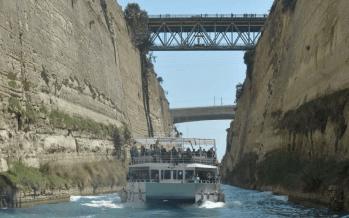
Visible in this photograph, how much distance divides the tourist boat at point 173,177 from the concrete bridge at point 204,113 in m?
79.0

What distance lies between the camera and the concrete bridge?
358 ft

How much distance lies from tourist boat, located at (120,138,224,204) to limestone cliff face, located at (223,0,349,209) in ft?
12.8

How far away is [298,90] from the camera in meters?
33.2

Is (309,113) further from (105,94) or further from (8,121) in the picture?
(105,94)

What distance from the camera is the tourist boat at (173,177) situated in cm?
2577

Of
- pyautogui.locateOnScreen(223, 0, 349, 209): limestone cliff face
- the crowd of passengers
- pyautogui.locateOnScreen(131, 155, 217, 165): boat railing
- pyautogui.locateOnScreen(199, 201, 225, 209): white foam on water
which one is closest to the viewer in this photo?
pyautogui.locateOnScreen(223, 0, 349, 209): limestone cliff face

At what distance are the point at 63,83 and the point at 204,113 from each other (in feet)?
247

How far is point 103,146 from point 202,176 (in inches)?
580

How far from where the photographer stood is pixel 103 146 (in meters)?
41.5

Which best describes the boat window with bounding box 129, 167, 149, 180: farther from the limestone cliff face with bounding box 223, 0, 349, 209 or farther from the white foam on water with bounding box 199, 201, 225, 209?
the limestone cliff face with bounding box 223, 0, 349, 209

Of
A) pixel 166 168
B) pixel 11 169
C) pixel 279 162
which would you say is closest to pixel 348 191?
pixel 166 168

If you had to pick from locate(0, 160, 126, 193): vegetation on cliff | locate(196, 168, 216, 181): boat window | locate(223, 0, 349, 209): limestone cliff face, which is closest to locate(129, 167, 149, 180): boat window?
locate(196, 168, 216, 181): boat window

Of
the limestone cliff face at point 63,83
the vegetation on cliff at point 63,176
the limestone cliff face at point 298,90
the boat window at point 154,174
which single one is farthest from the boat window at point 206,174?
the limestone cliff face at point 63,83

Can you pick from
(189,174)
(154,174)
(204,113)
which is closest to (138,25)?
(154,174)
